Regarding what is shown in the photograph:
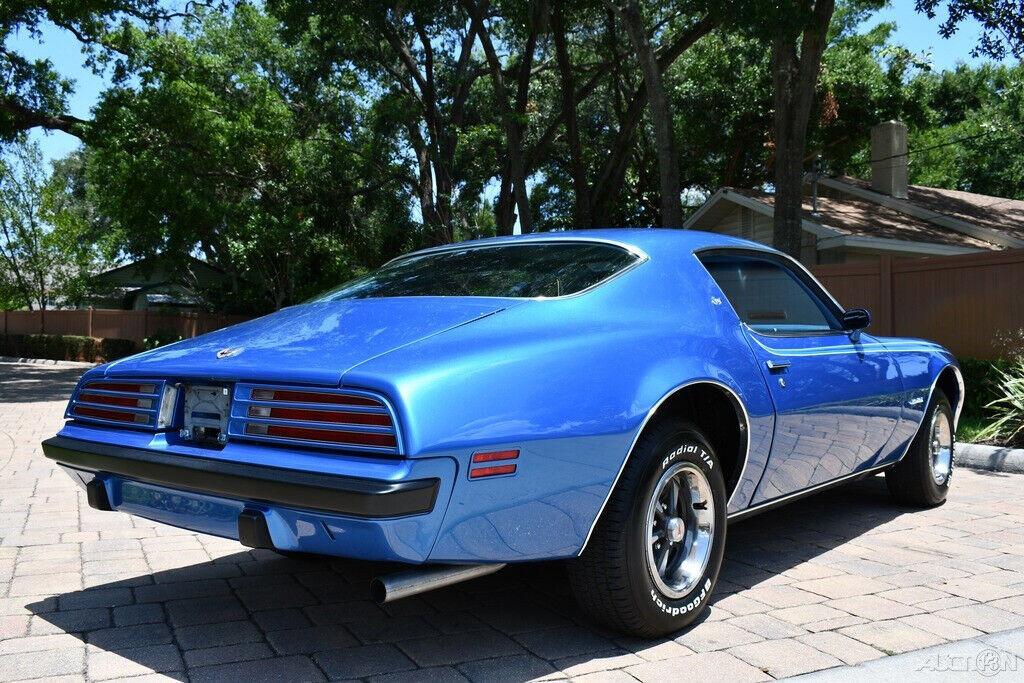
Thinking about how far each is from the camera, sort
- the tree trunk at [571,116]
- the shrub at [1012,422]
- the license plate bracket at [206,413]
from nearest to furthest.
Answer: the license plate bracket at [206,413], the shrub at [1012,422], the tree trunk at [571,116]

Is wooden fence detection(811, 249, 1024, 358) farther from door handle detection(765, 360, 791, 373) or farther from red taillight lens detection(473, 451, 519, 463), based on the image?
red taillight lens detection(473, 451, 519, 463)

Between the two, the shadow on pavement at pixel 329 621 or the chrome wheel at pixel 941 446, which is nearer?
the shadow on pavement at pixel 329 621

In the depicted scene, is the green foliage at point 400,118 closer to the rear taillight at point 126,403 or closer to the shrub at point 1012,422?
the shrub at point 1012,422

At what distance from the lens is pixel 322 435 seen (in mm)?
2785

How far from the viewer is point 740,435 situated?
147 inches

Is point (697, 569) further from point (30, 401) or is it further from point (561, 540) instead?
point (30, 401)

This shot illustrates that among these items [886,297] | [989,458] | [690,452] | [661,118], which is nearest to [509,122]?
[661,118]

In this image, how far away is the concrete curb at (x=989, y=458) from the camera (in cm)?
745

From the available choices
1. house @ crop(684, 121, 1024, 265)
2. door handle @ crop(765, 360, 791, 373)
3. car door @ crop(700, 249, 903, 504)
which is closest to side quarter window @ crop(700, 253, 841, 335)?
car door @ crop(700, 249, 903, 504)

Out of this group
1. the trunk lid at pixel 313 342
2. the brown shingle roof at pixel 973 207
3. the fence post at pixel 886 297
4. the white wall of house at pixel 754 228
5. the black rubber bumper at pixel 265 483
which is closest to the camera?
the black rubber bumper at pixel 265 483

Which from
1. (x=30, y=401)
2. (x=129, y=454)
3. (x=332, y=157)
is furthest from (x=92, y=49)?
(x=129, y=454)

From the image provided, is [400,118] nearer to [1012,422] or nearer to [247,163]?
[247,163]

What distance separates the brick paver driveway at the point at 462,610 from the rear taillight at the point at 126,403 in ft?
2.60

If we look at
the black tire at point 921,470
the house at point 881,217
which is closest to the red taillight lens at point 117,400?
the black tire at point 921,470
